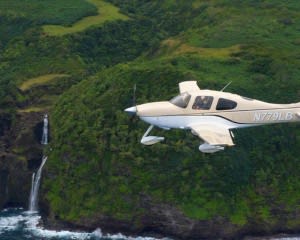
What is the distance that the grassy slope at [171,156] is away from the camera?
110 meters

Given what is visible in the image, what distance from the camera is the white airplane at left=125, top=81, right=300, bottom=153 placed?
76.2 metres

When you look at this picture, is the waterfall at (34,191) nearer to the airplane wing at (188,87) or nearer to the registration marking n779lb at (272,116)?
the airplane wing at (188,87)

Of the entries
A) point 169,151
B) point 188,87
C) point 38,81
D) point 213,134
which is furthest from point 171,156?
point 38,81

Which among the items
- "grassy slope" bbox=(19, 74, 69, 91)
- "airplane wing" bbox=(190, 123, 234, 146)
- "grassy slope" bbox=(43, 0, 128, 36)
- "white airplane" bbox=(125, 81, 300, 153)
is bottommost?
"airplane wing" bbox=(190, 123, 234, 146)

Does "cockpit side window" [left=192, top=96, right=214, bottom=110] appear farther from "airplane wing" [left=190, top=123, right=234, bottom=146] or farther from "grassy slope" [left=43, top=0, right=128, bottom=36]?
"grassy slope" [left=43, top=0, right=128, bottom=36]

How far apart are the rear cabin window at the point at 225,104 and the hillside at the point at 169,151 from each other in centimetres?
3117

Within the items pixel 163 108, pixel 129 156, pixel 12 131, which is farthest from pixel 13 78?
pixel 163 108

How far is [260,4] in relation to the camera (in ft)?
547

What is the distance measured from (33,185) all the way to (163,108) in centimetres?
4641

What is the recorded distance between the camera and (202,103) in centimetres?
7769

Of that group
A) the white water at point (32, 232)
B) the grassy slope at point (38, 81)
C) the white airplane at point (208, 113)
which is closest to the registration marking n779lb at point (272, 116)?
the white airplane at point (208, 113)

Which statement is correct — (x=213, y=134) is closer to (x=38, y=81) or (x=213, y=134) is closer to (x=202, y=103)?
(x=202, y=103)

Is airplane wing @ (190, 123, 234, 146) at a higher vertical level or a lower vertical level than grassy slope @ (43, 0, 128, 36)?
lower

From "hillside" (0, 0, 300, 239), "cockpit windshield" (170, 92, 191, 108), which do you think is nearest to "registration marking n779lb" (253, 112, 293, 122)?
"cockpit windshield" (170, 92, 191, 108)
